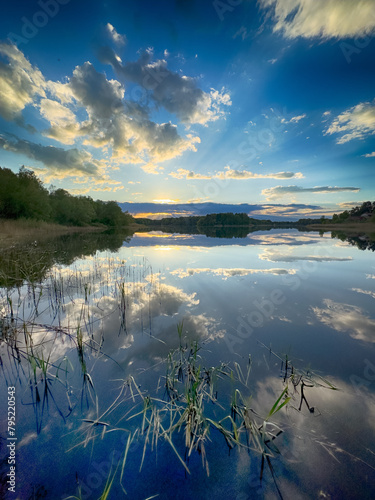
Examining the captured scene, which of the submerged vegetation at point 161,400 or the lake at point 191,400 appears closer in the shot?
the lake at point 191,400

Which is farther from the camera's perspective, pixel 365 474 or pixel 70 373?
pixel 70 373

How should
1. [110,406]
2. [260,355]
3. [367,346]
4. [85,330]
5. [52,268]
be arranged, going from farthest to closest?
1. [52,268]
2. [85,330]
3. [367,346]
4. [260,355]
5. [110,406]

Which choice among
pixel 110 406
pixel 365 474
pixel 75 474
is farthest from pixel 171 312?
pixel 365 474

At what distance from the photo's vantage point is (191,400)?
3287 mm

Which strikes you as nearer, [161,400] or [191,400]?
[191,400]

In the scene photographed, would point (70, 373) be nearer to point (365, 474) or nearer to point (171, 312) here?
point (171, 312)

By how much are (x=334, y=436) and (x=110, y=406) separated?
136 inches

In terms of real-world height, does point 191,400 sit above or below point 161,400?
above

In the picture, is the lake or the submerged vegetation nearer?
the lake

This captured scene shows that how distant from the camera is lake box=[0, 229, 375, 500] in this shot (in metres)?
2.50

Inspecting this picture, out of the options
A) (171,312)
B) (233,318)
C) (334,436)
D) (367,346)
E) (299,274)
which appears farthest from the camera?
(299,274)

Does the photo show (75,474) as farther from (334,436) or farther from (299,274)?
(299,274)

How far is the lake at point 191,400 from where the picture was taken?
2.50m

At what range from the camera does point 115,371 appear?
4281 millimetres
